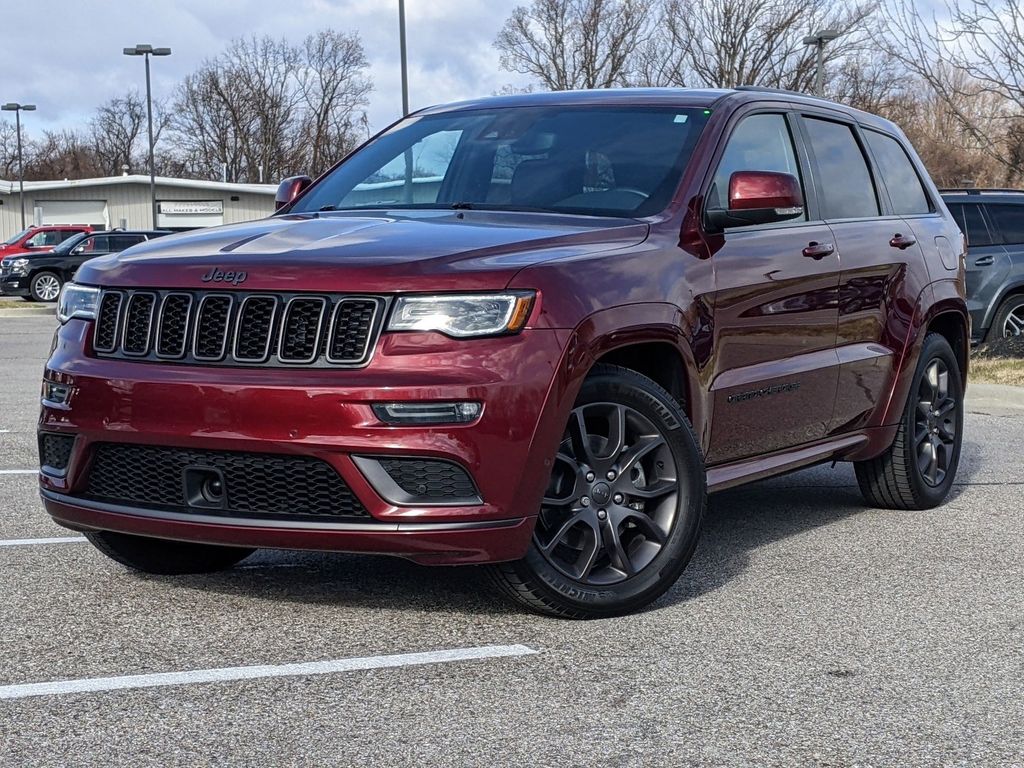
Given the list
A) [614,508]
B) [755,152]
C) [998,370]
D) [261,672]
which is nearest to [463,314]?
[614,508]

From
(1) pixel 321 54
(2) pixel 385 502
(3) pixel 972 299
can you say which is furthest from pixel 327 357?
(1) pixel 321 54

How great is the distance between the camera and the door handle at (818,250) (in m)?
5.90

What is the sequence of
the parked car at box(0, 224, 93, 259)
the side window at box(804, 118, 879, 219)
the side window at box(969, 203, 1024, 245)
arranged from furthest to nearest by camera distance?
the parked car at box(0, 224, 93, 259), the side window at box(969, 203, 1024, 245), the side window at box(804, 118, 879, 219)

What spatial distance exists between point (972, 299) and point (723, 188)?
414 inches

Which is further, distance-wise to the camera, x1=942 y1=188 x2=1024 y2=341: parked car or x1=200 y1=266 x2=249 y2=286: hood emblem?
x1=942 y1=188 x2=1024 y2=341: parked car

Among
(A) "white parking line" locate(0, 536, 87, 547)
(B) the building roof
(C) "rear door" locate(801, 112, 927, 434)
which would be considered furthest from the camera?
(B) the building roof

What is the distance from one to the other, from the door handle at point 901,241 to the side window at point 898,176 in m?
0.22

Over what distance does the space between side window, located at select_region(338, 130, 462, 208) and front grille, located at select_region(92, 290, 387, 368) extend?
1411 mm

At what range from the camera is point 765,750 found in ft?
11.7

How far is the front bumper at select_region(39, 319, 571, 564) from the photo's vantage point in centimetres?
430

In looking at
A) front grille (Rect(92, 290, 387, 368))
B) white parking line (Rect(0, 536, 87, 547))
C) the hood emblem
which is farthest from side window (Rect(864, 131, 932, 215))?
white parking line (Rect(0, 536, 87, 547))

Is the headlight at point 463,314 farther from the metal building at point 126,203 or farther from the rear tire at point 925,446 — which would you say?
the metal building at point 126,203

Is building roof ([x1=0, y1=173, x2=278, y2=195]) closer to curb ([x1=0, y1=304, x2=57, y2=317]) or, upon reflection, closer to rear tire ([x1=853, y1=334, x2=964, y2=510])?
curb ([x1=0, y1=304, x2=57, y2=317])

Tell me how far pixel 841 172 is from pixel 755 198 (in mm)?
1469
